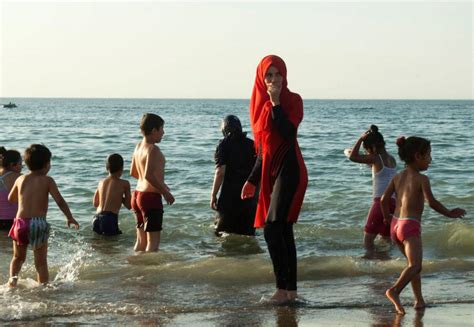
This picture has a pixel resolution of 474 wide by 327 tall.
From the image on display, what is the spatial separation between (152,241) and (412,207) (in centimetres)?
314

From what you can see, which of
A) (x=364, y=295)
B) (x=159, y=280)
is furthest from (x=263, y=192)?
(x=159, y=280)

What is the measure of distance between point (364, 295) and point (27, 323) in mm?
2633

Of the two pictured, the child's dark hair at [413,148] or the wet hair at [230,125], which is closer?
the child's dark hair at [413,148]

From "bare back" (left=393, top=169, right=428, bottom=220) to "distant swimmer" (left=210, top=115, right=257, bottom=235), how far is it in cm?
326

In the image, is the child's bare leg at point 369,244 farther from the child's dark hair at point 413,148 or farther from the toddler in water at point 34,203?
the toddler in water at point 34,203

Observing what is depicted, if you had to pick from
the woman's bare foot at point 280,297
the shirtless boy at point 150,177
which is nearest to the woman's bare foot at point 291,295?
the woman's bare foot at point 280,297

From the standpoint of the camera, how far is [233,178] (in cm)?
926

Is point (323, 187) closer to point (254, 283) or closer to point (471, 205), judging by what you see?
point (471, 205)

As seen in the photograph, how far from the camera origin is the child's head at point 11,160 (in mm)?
9273

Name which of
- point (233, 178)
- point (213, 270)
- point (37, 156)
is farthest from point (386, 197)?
point (233, 178)

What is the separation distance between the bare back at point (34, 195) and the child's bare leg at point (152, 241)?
159 centimetres

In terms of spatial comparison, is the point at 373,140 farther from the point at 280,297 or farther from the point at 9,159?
the point at 9,159

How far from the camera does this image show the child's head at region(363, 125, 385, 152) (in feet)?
27.6

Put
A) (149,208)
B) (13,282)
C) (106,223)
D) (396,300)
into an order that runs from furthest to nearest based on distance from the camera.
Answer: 1. (106,223)
2. (149,208)
3. (13,282)
4. (396,300)
